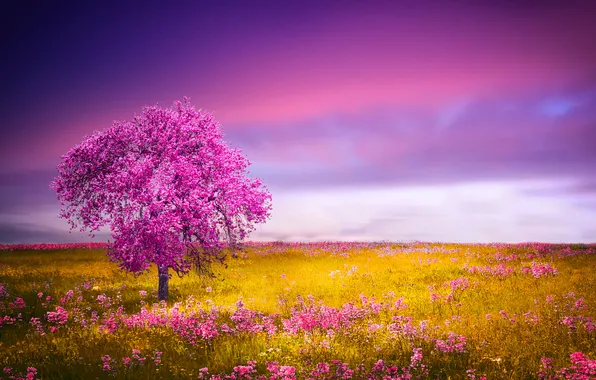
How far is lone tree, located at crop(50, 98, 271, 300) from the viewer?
1439cm

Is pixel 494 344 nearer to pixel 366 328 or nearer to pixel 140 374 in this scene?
pixel 366 328

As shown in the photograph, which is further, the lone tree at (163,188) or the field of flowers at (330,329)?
the lone tree at (163,188)

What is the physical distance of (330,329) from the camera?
33.0ft

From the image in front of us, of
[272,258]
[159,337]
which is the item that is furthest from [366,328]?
[272,258]

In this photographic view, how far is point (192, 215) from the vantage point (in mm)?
14617

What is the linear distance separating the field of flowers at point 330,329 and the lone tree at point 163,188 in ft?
6.85

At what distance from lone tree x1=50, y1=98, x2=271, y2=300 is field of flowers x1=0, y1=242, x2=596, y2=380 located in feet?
6.85

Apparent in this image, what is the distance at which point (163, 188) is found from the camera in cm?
1449

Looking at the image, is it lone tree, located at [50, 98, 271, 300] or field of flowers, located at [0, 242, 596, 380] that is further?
lone tree, located at [50, 98, 271, 300]

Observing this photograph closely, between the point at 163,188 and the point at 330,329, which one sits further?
the point at 163,188

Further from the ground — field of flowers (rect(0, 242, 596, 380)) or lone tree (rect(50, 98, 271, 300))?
lone tree (rect(50, 98, 271, 300))

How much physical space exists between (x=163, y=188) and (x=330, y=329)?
777 centimetres

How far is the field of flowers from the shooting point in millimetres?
7875

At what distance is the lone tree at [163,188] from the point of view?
47.2 feet
